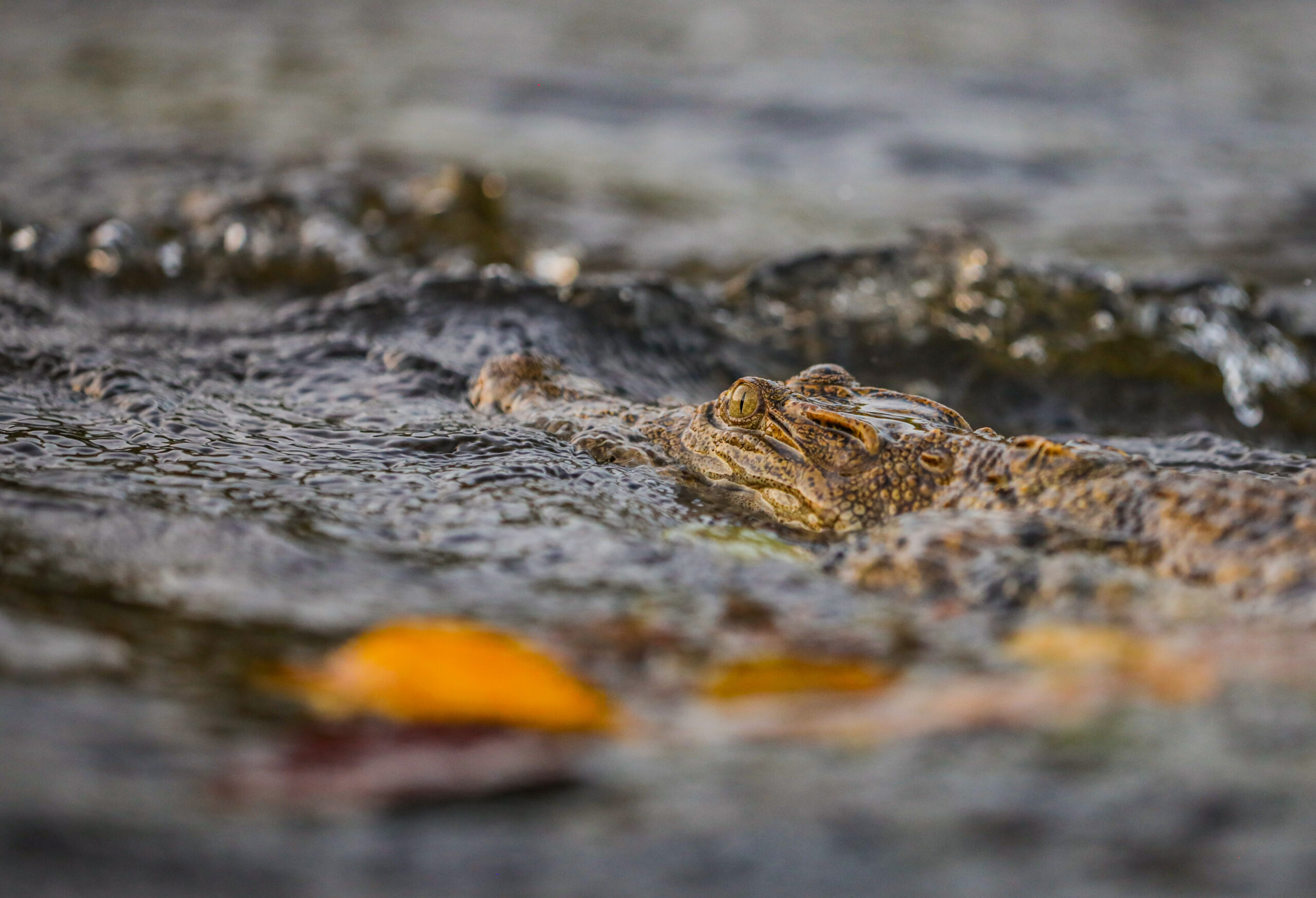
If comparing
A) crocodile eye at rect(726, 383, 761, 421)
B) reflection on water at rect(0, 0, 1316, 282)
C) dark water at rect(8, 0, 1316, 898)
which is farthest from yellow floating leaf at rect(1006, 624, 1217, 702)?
reflection on water at rect(0, 0, 1316, 282)

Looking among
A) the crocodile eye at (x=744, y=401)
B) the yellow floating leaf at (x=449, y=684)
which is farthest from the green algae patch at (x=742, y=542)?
the yellow floating leaf at (x=449, y=684)

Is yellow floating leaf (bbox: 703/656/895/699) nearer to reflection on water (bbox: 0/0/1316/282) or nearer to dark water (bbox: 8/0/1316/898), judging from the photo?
dark water (bbox: 8/0/1316/898)

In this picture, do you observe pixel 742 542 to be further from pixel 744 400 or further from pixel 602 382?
pixel 602 382

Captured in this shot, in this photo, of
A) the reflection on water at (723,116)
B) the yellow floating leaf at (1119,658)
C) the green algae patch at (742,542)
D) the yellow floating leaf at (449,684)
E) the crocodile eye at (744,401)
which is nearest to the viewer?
the yellow floating leaf at (449,684)

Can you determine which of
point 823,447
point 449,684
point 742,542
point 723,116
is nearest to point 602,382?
point 823,447

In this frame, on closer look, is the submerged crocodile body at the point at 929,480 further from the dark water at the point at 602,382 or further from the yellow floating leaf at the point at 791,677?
the yellow floating leaf at the point at 791,677

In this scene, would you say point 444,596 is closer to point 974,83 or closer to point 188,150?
point 188,150
